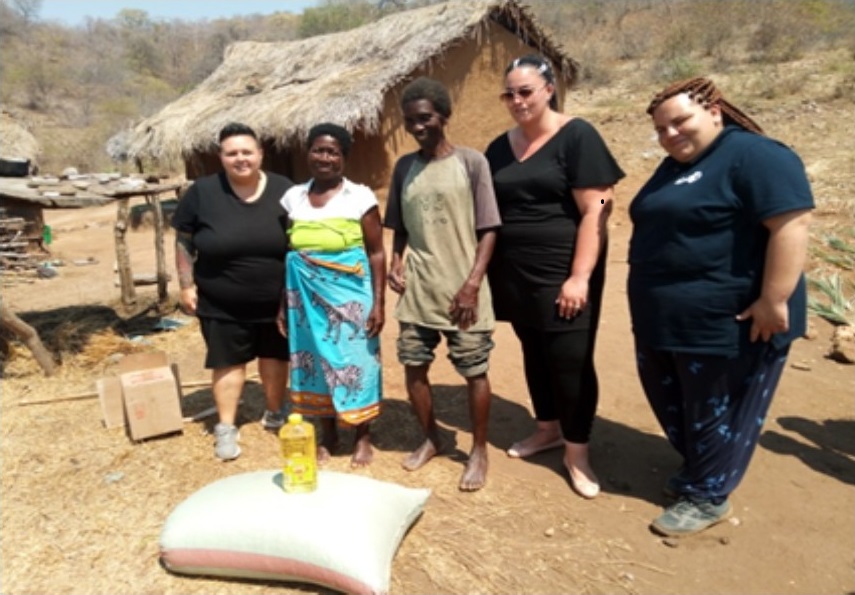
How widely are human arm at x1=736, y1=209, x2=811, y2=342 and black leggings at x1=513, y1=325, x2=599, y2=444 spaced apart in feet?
2.30

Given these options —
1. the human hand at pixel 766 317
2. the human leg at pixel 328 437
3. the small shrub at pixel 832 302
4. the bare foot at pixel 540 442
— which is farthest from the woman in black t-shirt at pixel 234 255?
the small shrub at pixel 832 302

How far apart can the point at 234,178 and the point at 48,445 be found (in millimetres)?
1959

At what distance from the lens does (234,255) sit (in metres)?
3.02

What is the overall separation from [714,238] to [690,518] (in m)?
1.16

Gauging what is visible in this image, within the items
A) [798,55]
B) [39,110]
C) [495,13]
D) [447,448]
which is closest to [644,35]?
[798,55]

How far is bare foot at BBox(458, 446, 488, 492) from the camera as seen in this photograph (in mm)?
2947

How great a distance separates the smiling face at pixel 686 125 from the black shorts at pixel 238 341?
2.02m

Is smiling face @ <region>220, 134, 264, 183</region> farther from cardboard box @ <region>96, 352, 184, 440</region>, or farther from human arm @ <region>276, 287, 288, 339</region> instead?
cardboard box @ <region>96, 352, 184, 440</region>

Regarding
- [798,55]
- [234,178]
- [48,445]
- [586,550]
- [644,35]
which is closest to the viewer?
[586,550]

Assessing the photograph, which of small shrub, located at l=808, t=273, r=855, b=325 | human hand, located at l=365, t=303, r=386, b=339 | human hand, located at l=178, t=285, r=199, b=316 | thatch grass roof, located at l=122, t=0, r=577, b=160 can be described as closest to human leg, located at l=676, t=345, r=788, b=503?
human hand, located at l=365, t=303, r=386, b=339

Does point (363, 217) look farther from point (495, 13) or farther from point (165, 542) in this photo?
point (495, 13)

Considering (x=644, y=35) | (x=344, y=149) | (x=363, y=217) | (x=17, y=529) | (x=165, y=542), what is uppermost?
(x=644, y=35)

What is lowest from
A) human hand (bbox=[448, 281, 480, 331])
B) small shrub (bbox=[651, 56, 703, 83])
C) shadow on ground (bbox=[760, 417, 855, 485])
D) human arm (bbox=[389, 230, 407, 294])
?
shadow on ground (bbox=[760, 417, 855, 485])

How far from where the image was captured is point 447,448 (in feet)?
11.1
